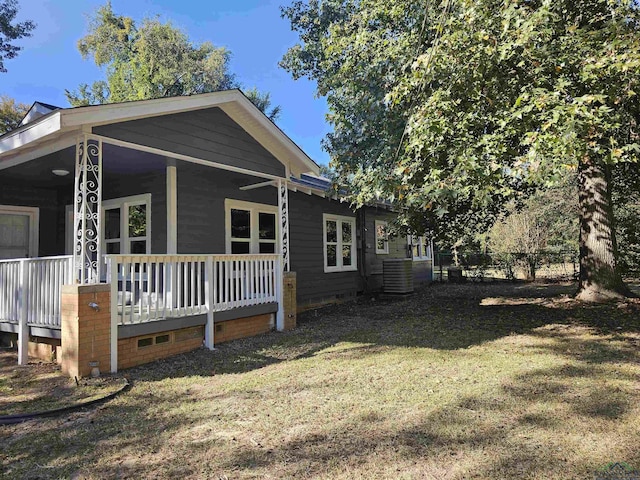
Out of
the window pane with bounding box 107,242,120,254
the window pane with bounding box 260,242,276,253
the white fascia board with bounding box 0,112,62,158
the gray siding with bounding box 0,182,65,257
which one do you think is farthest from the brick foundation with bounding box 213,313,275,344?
the gray siding with bounding box 0,182,65,257

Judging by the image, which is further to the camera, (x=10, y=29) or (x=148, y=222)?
(x=10, y=29)

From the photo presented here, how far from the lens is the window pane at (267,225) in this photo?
378 inches

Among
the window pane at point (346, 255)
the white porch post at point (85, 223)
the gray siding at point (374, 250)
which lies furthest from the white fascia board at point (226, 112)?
the gray siding at point (374, 250)

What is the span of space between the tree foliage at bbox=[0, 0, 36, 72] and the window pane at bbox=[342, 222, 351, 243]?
17.3 meters

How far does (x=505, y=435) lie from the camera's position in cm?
319

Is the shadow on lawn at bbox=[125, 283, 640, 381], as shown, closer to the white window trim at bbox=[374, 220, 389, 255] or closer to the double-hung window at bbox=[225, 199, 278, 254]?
the double-hung window at bbox=[225, 199, 278, 254]

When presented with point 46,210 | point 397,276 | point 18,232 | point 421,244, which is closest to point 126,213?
point 46,210

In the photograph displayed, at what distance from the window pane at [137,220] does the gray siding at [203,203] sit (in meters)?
0.79

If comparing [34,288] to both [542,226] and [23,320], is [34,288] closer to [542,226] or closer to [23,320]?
[23,320]

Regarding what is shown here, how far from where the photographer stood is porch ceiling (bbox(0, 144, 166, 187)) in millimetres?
6203

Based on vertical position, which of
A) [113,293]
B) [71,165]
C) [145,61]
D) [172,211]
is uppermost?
[145,61]

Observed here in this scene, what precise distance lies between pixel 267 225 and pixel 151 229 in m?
2.79

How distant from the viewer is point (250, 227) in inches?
366

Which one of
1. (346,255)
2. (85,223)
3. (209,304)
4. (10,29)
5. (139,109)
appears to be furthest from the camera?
(10,29)
